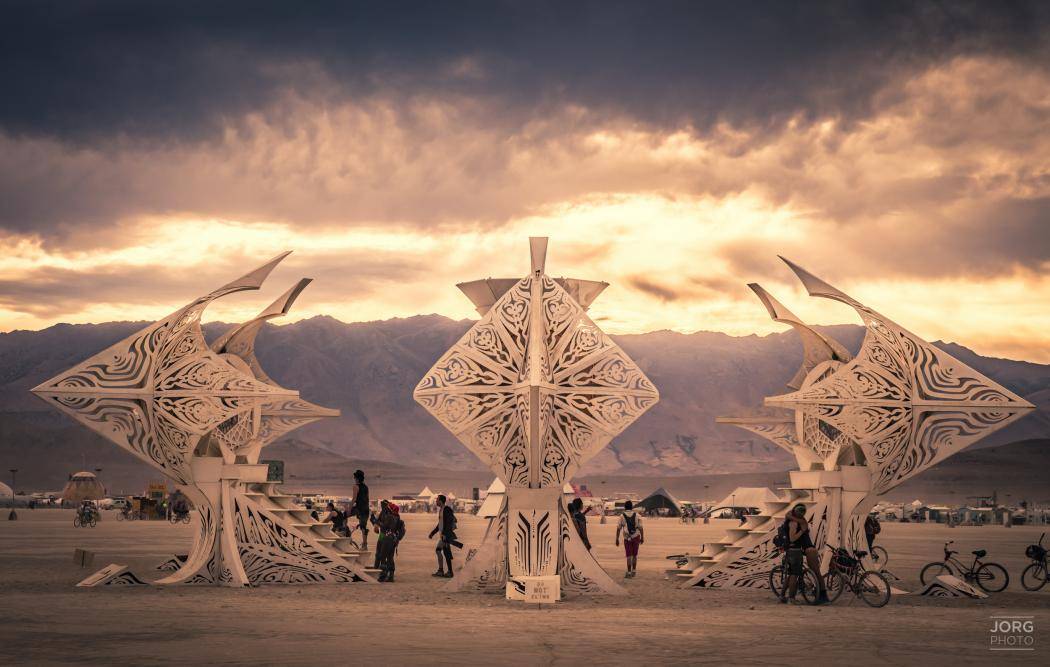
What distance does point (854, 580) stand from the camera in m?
21.0

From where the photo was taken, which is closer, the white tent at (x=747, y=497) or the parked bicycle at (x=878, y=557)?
the parked bicycle at (x=878, y=557)

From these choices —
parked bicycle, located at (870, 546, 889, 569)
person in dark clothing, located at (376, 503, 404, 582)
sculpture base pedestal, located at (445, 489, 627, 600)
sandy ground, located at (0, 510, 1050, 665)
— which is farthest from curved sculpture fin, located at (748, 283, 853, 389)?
person in dark clothing, located at (376, 503, 404, 582)

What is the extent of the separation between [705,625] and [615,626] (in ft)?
4.14

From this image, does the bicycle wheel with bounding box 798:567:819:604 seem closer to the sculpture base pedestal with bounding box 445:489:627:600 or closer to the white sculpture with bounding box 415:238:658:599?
the sculpture base pedestal with bounding box 445:489:627:600

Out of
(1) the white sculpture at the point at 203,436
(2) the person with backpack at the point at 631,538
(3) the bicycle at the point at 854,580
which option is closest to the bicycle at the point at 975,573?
(3) the bicycle at the point at 854,580

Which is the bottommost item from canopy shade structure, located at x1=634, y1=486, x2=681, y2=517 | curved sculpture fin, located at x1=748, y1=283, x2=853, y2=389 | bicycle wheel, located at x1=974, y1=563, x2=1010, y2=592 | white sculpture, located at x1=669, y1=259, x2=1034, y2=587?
bicycle wheel, located at x1=974, y1=563, x2=1010, y2=592

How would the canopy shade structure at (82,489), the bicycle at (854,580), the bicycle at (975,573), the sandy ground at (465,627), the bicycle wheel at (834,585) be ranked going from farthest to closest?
the canopy shade structure at (82,489), the bicycle at (975,573), the bicycle wheel at (834,585), the bicycle at (854,580), the sandy ground at (465,627)

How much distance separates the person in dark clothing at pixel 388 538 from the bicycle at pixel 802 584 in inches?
286

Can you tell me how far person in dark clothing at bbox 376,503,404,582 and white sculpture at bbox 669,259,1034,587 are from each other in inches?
221

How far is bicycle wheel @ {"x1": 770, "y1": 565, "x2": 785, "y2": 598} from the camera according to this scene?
21281 mm

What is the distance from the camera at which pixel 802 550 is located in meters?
20.8

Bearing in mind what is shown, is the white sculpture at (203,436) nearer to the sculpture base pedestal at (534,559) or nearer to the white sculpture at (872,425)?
the sculpture base pedestal at (534,559)

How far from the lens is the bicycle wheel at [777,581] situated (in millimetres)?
21281

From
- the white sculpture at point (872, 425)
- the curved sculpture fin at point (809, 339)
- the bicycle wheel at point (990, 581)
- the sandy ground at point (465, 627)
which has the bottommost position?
the sandy ground at point (465, 627)
